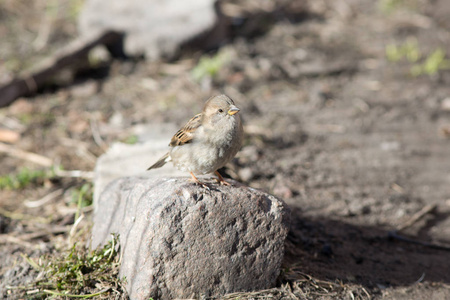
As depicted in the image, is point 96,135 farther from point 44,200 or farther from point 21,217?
point 21,217

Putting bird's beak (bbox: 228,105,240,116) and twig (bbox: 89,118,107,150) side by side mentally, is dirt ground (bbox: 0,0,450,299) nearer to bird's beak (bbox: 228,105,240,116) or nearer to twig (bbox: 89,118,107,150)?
twig (bbox: 89,118,107,150)

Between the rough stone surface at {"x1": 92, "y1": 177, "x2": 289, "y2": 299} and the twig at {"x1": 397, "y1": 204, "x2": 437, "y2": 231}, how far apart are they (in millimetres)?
2251

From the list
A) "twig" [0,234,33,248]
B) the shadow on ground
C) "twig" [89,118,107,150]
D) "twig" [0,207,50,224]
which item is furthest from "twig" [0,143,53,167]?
the shadow on ground

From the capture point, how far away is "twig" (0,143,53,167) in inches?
252

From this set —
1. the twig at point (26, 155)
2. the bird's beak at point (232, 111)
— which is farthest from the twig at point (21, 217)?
the bird's beak at point (232, 111)

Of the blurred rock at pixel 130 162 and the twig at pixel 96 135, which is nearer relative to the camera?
the blurred rock at pixel 130 162

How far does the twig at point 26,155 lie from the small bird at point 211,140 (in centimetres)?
315

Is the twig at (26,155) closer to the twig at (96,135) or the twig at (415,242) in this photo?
the twig at (96,135)

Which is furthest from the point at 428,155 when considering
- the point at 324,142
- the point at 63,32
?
the point at 63,32

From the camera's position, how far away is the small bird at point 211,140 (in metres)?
3.70

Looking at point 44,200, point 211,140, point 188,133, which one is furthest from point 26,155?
point 211,140

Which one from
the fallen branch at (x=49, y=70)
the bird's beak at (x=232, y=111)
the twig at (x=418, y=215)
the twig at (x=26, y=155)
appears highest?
the bird's beak at (x=232, y=111)

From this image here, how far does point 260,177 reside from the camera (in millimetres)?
5770

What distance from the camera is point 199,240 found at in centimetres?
344
